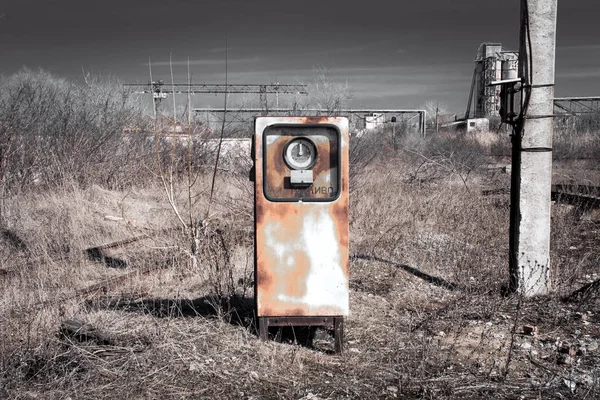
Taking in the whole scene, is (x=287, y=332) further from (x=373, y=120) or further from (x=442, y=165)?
(x=373, y=120)

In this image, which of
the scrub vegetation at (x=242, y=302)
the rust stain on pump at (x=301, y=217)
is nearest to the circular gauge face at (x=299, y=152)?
the rust stain on pump at (x=301, y=217)

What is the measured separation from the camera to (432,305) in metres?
6.05

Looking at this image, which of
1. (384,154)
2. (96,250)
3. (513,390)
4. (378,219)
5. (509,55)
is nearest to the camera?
(513,390)

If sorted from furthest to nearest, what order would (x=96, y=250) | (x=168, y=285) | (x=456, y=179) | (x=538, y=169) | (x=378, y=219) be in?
(x=456, y=179) < (x=378, y=219) < (x=96, y=250) < (x=168, y=285) < (x=538, y=169)

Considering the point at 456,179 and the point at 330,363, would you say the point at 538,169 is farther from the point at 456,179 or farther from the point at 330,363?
the point at 456,179

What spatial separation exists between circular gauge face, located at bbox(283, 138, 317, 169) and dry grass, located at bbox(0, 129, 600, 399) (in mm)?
1346

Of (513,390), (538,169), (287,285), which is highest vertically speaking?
(538,169)

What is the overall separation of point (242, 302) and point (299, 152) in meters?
1.85

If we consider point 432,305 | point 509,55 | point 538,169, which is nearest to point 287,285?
point 432,305

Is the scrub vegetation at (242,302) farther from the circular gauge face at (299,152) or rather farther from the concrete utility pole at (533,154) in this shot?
the circular gauge face at (299,152)

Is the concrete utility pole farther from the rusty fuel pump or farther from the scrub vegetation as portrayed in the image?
the rusty fuel pump

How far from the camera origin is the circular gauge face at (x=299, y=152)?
175 inches

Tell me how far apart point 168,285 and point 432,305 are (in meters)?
2.74

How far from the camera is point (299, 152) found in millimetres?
4441
